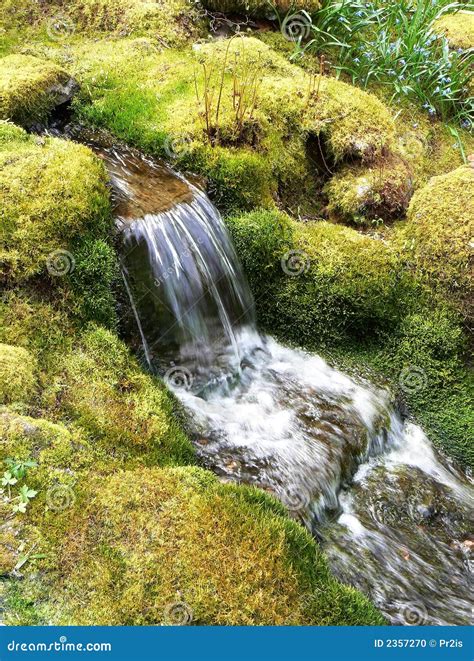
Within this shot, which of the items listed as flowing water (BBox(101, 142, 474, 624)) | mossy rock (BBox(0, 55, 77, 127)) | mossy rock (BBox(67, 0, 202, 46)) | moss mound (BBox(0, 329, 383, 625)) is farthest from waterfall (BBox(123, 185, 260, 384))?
mossy rock (BBox(67, 0, 202, 46))

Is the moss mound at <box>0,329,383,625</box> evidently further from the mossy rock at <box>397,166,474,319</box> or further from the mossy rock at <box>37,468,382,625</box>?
the mossy rock at <box>397,166,474,319</box>

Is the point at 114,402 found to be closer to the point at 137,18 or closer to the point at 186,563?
the point at 186,563

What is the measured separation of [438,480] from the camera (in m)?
5.49

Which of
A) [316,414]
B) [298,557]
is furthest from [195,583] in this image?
[316,414]

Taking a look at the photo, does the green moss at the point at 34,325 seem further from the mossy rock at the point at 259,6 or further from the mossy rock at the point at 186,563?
the mossy rock at the point at 259,6

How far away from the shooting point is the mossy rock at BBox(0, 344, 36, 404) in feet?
12.5

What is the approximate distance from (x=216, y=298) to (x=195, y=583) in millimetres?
3188

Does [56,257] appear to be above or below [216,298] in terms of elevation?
above

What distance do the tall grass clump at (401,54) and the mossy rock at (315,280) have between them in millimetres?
3037

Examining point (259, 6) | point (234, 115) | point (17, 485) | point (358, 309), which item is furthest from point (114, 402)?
point (259, 6)

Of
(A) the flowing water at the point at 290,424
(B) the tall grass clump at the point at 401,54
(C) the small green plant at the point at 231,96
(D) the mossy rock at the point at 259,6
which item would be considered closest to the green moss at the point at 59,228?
(A) the flowing water at the point at 290,424

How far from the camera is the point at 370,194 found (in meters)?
6.88

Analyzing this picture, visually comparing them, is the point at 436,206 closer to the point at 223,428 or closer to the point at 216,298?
the point at 216,298

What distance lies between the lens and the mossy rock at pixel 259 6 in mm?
8336
